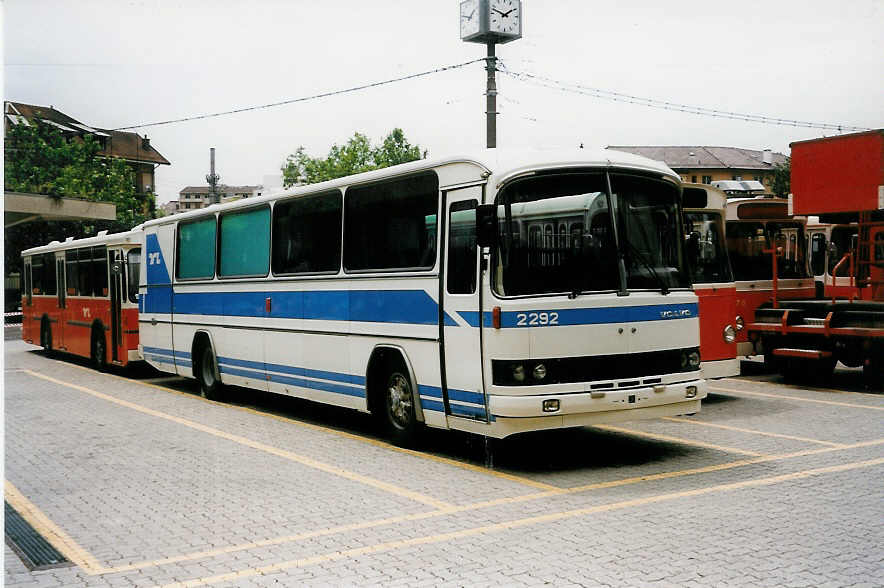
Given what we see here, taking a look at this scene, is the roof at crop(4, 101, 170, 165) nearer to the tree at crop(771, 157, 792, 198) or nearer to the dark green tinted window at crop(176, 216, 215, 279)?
the dark green tinted window at crop(176, 216, 215, 279)

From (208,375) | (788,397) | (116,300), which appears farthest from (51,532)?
(116,300)

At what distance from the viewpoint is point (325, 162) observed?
83.6 metres

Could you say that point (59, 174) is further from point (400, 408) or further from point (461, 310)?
point (461, 310)

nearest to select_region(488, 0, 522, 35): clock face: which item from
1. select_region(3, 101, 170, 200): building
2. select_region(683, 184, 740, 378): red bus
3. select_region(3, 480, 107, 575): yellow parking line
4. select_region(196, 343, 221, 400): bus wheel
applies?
select_region(683, 184, 740, 378): red bus

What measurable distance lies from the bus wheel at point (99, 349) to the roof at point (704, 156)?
98.7m

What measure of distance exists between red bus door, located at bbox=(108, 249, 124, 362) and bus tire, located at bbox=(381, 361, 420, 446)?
1050cm

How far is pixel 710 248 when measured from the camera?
13844mm

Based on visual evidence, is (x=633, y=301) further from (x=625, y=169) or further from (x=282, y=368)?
(x=282, y=368)

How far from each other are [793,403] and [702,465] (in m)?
5.09

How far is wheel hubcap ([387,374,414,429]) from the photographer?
1034 centimetres

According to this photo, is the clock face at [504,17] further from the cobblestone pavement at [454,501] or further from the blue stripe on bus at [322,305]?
the cobblestone pavement at [454,501]

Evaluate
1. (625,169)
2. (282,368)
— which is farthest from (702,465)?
(282,368)

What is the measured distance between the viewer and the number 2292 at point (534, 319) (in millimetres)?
8633

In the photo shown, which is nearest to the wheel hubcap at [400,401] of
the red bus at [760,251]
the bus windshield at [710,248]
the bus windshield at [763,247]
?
the bus windshield at [710,248]
